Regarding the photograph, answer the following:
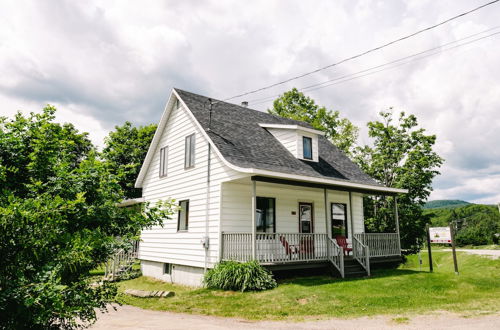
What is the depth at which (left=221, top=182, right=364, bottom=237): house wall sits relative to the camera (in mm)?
13070

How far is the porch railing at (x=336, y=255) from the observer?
13.3 metres

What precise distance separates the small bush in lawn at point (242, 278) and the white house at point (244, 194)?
1.80 feet

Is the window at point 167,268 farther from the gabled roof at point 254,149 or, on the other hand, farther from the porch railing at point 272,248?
the gabled roof at point 254,149

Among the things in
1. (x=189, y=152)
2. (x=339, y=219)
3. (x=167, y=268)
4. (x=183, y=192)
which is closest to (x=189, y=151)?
(x=189, y=152)

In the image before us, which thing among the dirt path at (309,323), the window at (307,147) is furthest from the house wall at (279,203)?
the dirt path at (309,323)

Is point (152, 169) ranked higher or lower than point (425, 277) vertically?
higher

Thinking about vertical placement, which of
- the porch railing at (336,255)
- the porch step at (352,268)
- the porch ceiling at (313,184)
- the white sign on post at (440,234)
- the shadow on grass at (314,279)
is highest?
the porch ceiling at (313,184)

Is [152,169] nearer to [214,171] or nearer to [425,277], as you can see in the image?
[214,171]

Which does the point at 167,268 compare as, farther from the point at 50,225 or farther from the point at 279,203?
the point at 50,225

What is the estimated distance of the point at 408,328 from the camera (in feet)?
23.1

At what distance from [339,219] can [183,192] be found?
7.72 meters

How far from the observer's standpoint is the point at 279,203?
48.1ft

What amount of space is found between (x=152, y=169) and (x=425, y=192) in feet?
58.8

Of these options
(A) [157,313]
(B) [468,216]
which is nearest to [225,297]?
(A) [157,313]
